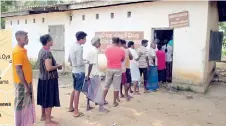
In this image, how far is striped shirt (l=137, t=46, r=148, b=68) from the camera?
7953 millimetres

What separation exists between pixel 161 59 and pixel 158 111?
2.72 metres

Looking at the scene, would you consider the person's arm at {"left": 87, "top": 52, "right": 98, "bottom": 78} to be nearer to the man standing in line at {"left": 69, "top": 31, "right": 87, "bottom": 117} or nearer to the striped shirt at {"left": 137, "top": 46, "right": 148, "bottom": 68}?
the man standing in line at {"left": 69, "top": 31, "right": 87, "bottom": 117}

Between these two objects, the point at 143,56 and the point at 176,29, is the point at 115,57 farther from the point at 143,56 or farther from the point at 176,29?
the point at 176,29

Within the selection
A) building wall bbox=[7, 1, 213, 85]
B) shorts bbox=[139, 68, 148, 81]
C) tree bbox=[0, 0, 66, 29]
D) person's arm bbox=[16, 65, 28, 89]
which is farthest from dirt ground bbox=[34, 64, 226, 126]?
tree bbox=[0, 0, 66, 29]

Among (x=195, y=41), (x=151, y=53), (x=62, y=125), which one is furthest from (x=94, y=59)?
(x=195, y=41)

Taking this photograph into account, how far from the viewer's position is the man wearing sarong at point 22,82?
431 cm

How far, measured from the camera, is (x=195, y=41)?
28.2 ft

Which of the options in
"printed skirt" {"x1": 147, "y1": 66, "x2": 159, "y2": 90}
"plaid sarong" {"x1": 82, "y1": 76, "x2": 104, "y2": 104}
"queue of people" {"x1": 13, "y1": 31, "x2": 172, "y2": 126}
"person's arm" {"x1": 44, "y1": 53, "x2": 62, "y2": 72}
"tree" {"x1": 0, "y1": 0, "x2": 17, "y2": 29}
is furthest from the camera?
"tree" {"x1": 0, "y1": 0, "x2": 17, "y2": 29}

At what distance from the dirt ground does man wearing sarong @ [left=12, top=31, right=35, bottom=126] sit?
0.80m

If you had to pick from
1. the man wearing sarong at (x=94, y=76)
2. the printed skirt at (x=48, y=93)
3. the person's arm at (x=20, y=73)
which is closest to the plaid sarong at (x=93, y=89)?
the man wearing sarong at (x=94, y=76)

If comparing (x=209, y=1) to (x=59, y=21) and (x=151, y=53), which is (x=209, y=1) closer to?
(x=151, y=53)

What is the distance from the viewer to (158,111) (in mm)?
6555

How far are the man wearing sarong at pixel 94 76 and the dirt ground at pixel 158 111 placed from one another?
1.05 feet

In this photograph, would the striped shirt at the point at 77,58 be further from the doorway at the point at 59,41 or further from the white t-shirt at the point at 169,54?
the doorway at the point at 59,41
